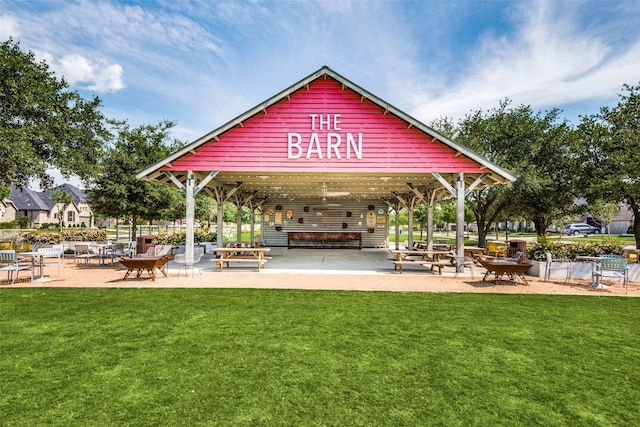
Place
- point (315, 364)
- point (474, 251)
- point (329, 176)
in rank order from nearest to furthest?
point (315, 364) < point (329, 176) < point (474, 251)

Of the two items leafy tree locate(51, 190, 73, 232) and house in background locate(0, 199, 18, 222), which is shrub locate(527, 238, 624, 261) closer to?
leafy tree locate(51, 190, 73, 232)

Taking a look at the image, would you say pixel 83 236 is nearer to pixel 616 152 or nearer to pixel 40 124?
pixel 40 124

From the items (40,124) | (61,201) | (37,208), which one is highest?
(40,124)

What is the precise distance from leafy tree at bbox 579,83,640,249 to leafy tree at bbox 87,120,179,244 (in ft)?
69.9

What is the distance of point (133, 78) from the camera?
16.2 metres

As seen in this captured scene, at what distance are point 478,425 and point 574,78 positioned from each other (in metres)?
17.7

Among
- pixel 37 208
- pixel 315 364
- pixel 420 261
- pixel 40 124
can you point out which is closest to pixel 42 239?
pixel 40 124

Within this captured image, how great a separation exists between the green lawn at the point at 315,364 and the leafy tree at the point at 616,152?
10.9 metres

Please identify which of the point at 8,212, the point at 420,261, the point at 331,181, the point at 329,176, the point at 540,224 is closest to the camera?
the point at 420,261

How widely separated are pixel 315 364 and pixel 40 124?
63.6 feet

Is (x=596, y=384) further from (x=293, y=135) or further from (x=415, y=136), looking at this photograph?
(x=293, y=135)

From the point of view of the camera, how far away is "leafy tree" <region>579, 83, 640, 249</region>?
50.4ft

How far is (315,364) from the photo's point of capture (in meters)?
4.21

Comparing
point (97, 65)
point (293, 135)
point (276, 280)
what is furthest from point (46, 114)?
point (276, 280)
